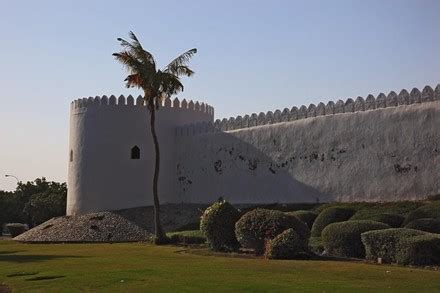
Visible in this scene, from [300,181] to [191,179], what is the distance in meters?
8.68

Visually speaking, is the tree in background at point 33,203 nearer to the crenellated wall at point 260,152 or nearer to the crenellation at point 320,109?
the crenellated wall at point 260,152

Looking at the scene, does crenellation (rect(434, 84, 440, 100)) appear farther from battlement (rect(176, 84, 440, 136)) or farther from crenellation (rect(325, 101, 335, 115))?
crenellation (rect(325, 101, 335, 115))

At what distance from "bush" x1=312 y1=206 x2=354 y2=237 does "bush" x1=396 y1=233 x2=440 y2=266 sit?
19.9ft

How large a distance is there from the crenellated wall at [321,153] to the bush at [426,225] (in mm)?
5910

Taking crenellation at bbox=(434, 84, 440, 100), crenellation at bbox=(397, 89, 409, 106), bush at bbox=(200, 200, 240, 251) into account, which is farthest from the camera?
crenellation at bbox=(397, 89, 409, 106)

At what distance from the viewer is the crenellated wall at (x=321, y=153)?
2350 cm

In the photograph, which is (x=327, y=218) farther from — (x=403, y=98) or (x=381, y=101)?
(x=381, y=101)

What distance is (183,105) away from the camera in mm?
37438

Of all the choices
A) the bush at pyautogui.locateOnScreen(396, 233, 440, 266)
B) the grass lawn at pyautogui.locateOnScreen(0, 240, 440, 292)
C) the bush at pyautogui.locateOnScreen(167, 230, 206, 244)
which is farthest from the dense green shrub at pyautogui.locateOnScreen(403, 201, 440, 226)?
the bush at pyautogui.locateOnScreen(167, 230, 206, 244)

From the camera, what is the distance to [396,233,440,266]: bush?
46.6 feet

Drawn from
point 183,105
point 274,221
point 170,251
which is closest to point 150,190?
point 183,105

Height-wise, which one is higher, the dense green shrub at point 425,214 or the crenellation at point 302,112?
the crenellation at point 302,112

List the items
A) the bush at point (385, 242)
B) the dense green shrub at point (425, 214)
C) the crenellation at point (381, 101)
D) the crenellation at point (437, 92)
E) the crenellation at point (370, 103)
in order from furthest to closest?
the crenellation at point (370, 103) → the crenellation at point (381, 101) → the crenellation at point (437, 92) → the dense green shrub at point (425, 214) → the bush at point (385, 242)

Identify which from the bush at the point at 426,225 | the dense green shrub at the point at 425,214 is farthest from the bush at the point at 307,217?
the bush at the point at 426,225
